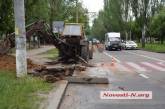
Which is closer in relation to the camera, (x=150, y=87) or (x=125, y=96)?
(x=125, y=96)

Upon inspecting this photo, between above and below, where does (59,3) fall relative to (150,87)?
above

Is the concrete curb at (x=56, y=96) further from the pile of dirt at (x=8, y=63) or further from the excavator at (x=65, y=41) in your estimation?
the excavator at (x=65, y=41)

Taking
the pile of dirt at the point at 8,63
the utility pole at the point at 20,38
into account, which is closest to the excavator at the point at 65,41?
the pile of dirt at the point at 8,63

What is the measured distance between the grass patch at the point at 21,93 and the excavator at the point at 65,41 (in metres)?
9.76

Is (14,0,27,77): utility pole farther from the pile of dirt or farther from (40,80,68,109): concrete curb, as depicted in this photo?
the pile of dirt

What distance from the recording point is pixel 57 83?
16828 mm

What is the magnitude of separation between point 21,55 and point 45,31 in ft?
32.8

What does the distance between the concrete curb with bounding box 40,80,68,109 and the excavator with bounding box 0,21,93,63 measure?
9.52m

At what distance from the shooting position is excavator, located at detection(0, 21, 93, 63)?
25.8 metres

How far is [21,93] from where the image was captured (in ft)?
42.2

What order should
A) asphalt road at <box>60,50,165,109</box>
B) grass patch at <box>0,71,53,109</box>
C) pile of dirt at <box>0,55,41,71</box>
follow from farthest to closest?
pile of dirt at <box>0,55,41,71</box>
asphalt road at <box>60,50,165,109</box>
grass patch at <box>0,71,53,109</box>

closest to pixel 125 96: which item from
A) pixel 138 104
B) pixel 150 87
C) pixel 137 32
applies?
pixel 138 104

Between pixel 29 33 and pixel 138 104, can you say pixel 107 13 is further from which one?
pixel 138 104

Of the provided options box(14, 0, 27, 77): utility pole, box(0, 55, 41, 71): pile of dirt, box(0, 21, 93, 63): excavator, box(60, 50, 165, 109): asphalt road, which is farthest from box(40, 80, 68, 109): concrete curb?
box(0, 21, 93, 63): excavator
